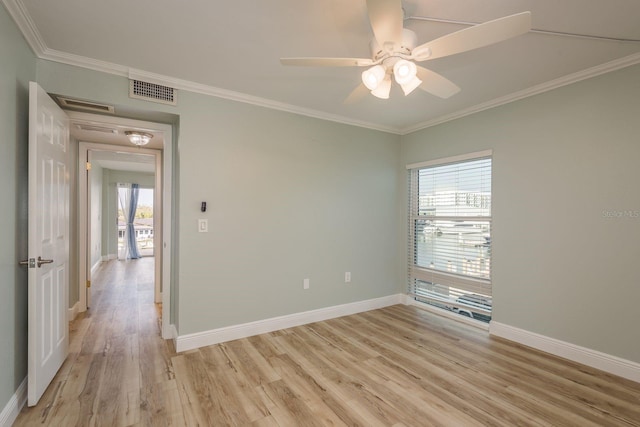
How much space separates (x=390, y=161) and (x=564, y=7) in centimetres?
259

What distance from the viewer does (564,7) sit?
5.73 feet

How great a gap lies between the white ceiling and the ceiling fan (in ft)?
1.09

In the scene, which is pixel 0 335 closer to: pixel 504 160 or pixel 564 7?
pixel 564 7

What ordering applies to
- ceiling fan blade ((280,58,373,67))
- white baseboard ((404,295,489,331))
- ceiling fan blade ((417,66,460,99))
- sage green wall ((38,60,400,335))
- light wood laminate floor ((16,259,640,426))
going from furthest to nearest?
white baseboard ((404,295,489,331)) → sage green wall ((38,60,400,335)) → light wood laminate floor ((16,259,640,426)) → ceiling fan blade ((417,66,460,99)) → ceiling fan blade ((280,58,373,67))

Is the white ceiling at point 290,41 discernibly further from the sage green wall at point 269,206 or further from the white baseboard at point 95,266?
the white baseboard at point 95,266

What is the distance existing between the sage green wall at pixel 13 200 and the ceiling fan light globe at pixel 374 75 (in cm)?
206

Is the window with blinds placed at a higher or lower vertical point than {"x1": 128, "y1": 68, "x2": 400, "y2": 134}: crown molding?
lower

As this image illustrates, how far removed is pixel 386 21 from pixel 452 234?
2.91 meters

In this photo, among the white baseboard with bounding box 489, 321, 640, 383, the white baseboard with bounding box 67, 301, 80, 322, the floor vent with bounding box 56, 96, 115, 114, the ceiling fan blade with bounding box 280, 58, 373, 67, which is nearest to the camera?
the ceiling fan blade with bounding box 280, 58, 373, 67

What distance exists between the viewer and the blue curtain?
851 cm

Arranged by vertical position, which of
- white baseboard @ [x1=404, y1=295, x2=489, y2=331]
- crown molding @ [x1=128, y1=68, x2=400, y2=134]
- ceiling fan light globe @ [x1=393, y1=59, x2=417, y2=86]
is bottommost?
white baseboard @ [x1=404, y1=295, x2=489, y2=331]

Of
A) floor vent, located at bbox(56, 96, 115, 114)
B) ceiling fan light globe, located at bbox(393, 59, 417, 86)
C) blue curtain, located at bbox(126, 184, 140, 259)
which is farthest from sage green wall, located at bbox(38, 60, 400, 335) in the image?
blue curtain, located at bbox(126, 184, 140, 259)

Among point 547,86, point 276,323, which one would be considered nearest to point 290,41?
point 547,86

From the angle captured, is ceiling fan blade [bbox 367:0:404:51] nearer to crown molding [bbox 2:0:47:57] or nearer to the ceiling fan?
the ceiling fan
